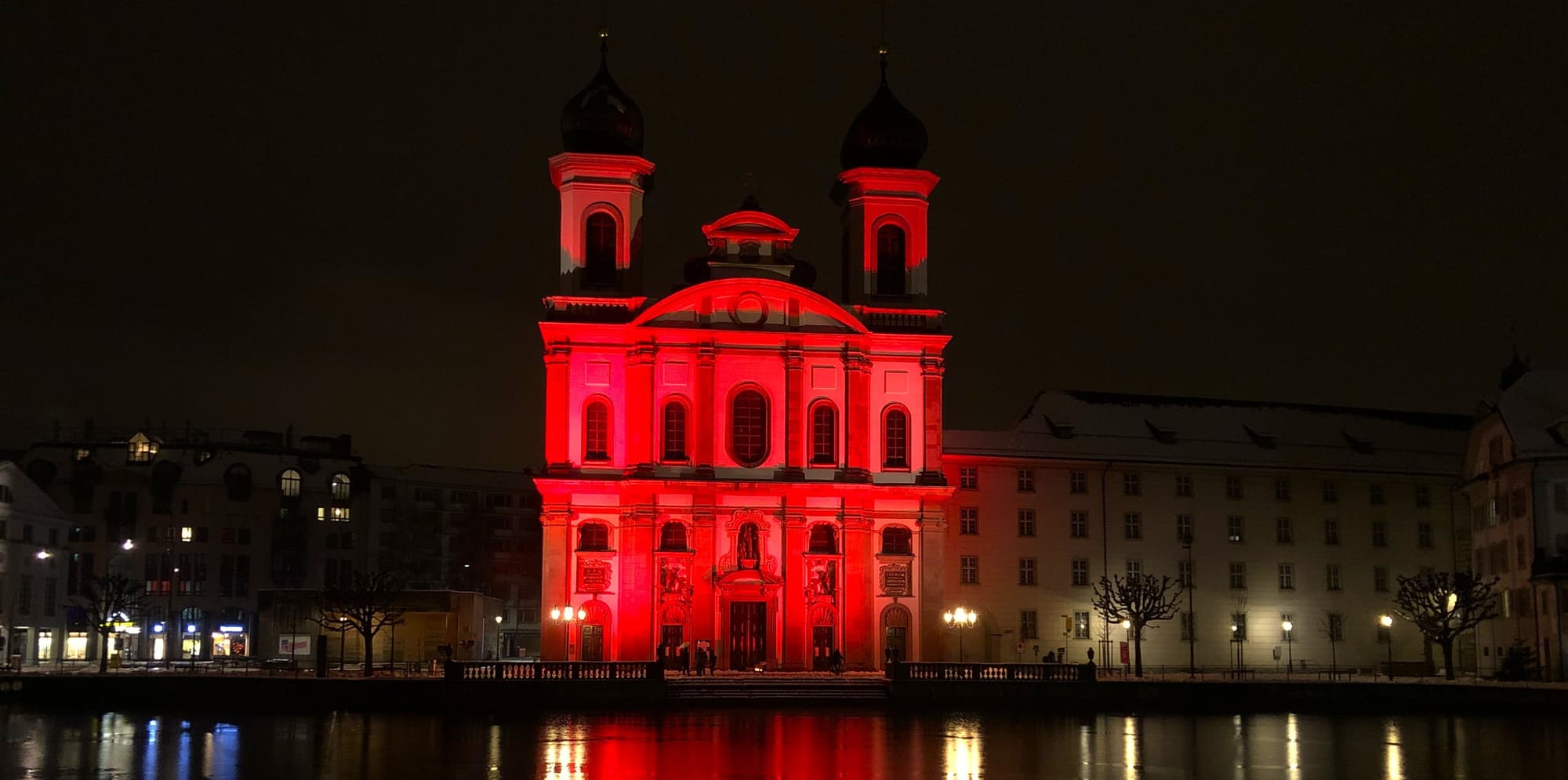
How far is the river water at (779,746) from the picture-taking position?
3469cm

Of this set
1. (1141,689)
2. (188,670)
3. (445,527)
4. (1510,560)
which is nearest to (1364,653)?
(1510,560)

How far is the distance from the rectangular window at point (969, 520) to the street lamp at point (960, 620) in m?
3.40

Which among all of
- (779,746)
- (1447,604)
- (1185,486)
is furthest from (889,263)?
(779,746)

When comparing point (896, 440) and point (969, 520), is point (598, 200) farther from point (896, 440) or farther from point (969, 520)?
point (969, 520)

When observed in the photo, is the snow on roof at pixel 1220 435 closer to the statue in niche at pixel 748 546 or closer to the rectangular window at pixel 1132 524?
the rectangular window at pixel 1132 524

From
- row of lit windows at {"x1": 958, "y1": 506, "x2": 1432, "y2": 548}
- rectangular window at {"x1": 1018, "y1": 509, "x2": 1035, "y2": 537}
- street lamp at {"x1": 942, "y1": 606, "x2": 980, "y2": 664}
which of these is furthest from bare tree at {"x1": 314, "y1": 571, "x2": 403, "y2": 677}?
rectangular window at {"x1": 1018, "y1": 509, "x2": 1035, "y2": 537}

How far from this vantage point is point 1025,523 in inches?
2857

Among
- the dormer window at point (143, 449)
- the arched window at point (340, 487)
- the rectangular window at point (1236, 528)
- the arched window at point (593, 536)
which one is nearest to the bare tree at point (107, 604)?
the dormer window at point (143, 449)

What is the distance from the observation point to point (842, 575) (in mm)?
65000

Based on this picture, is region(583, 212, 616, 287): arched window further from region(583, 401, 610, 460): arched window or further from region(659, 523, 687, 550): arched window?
region(659, 523, 687, 550): arched window

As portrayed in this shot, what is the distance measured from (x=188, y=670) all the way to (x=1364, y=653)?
4769 cm

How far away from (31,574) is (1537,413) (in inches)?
2684

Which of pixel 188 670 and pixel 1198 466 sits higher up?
pixel 1198 466

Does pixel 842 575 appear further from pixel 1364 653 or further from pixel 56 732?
pixel 56 732
